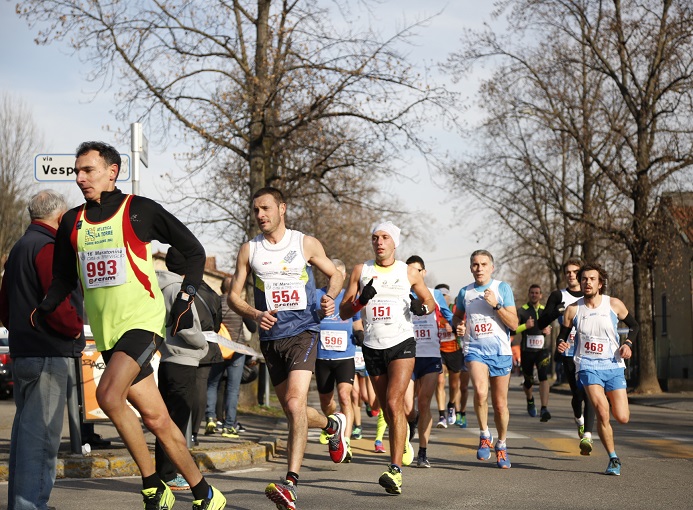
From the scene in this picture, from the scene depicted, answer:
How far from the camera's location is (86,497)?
8.28 metres

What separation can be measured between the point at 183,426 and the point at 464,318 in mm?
3787

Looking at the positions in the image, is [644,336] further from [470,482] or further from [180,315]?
[180,315]

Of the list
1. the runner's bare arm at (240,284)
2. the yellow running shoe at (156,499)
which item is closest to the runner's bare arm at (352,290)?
the runner's bare arm at (240,284)

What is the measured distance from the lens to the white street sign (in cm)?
1153

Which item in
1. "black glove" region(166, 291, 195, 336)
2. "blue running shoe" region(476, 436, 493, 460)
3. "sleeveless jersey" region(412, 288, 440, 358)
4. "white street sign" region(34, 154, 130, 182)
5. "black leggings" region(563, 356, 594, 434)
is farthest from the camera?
"black leggings" region(563, 356, 594, 434)

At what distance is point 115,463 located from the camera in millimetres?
9875

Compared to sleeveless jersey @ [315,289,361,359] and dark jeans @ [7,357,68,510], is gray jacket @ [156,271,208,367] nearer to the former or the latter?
dark jeans @ [7,357,68,510]

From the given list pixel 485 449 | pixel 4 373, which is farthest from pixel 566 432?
pixel 4 373

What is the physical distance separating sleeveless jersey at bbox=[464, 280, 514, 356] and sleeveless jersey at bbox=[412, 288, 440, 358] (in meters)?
0.50

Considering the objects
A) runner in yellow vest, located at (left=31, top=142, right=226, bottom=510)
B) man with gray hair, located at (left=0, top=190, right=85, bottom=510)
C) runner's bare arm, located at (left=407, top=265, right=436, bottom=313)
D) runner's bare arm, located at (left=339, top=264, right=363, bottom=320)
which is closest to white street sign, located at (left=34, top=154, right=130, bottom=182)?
runner's bare arm, located at (left=339, top=264, right=363, bottom=320)

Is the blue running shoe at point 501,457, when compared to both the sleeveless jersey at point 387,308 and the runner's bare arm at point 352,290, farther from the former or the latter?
the runner's bare arm at point 352,290

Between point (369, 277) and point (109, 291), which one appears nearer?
point (109, 291)

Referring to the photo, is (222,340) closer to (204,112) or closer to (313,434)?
(313,434)

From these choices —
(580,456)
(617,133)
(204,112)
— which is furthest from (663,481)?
(617,133)
